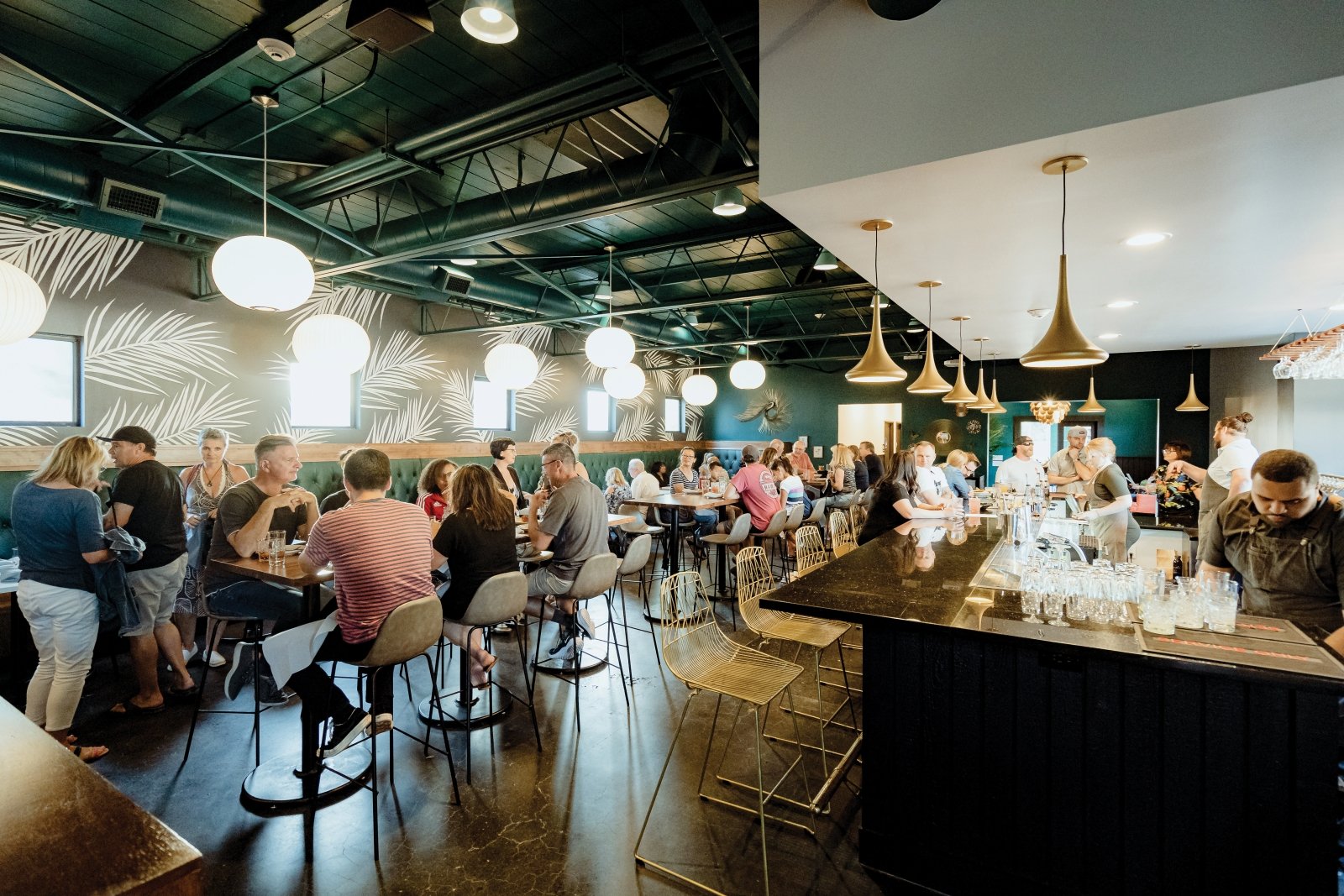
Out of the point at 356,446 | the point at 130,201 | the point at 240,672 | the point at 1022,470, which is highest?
the point at 130,201

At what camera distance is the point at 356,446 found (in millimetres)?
6949

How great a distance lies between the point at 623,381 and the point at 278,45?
4.43 m

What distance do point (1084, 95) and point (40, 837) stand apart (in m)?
3.18

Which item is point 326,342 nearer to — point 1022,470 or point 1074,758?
point 1074,758

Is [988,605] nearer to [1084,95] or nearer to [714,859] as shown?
[714,859]

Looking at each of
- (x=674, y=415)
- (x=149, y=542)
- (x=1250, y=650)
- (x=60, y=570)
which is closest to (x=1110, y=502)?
(x=1250, y=650)

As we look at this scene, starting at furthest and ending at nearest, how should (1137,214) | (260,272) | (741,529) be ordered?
1. (741,529)
2. (1137,214)
3. (260,272)

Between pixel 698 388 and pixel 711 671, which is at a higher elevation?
pixel 698 388

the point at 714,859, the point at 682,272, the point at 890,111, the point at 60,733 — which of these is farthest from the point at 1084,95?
the point at 682,272

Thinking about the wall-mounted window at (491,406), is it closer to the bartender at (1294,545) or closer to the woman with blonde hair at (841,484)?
the woman with blonde hair at (841,484)

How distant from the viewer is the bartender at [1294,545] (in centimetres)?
237

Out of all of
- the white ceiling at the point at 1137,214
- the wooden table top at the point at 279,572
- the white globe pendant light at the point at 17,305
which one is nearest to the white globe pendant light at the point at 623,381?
the white ceiling at the point at 1137,214

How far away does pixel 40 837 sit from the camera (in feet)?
2.88

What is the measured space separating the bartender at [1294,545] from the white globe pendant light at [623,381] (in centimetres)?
516
